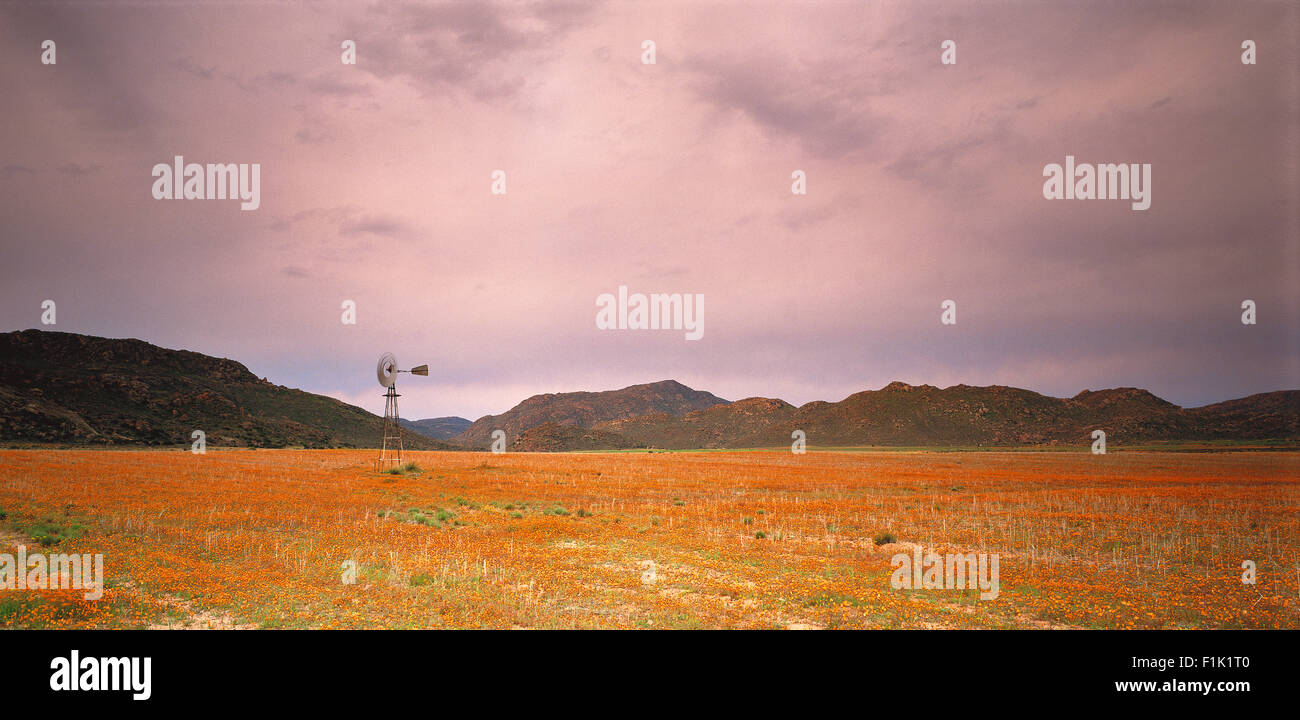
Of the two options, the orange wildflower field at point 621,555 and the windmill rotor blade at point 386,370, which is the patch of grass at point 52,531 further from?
the windmill rotor blade at point 386,370

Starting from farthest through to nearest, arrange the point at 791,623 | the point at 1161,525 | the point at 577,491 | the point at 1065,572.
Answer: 1. the point at 577,491
2. the point at 1161,525
3. the point at 1065,572
4. the point at 791,623

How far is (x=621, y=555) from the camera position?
16.4 metres

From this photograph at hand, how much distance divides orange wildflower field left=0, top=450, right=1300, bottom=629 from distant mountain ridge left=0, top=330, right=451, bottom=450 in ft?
206

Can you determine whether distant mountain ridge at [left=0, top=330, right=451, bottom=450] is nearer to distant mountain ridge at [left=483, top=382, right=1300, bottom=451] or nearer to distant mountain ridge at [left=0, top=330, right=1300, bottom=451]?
distant mountain ridge at [left=0, top=330, right=1300, bottom=451]

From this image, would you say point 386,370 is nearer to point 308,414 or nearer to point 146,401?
point 146,401

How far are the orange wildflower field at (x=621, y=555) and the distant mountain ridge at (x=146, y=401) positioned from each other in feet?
206

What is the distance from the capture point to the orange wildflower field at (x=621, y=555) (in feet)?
34.3

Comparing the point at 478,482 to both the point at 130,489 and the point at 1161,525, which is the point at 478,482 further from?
the point at 1161,525

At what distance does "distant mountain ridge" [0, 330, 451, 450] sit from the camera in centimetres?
7712

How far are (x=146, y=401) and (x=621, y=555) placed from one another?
119940 millimetres

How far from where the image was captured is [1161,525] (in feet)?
71.6

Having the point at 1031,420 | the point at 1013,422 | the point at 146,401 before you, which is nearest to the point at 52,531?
the point at 146,401
